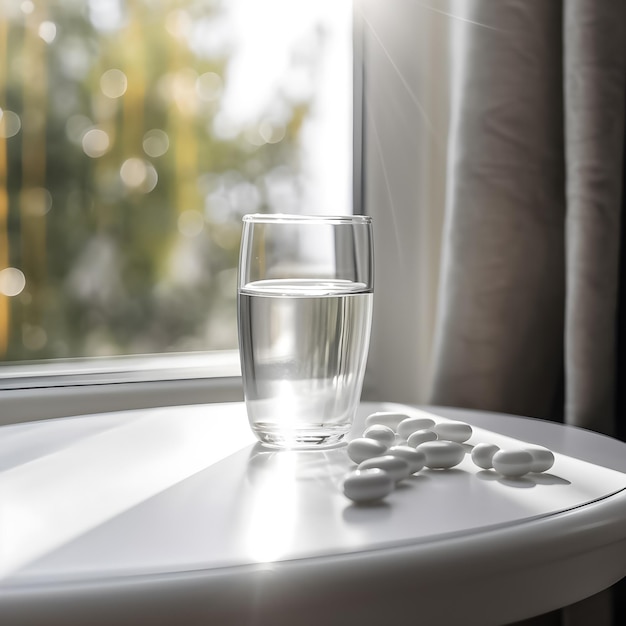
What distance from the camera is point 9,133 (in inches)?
46.5

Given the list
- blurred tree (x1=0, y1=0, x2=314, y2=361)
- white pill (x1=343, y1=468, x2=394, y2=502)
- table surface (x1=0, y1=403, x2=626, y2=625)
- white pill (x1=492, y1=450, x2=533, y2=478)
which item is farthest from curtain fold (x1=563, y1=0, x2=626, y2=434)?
blurred tree (x1=0, y1=0, x2=314, y2=361)

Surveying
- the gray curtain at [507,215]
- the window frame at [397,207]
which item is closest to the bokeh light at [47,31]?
the window frame at [397,207]

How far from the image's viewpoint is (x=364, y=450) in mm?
537

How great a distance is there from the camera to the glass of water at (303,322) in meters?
0.58

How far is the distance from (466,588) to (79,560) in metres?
0.18

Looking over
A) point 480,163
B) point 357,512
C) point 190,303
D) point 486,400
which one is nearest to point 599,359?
point 486,400

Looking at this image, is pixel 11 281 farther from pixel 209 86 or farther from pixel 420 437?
pixel 420 437

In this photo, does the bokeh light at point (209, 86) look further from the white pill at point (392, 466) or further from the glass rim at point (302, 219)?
the white pill at point (392, 466)

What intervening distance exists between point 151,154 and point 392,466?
42.7 inches

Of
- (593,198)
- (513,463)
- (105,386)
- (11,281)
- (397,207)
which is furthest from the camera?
(11,281)

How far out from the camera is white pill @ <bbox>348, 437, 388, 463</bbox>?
21.1 inches

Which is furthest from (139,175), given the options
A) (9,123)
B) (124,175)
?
(9,123)

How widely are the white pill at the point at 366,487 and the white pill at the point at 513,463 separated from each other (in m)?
0.10

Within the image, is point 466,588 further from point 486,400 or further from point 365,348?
point 486,400
